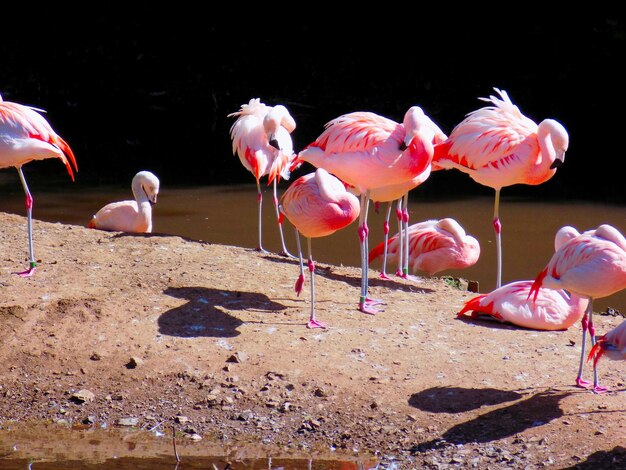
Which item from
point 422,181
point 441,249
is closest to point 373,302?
point 422,181

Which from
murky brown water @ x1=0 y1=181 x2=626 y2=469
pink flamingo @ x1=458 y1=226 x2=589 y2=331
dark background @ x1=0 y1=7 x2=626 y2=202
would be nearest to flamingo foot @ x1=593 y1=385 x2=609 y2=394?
pink flamingo @ x1=458 y1=226 x2=589 y2=331

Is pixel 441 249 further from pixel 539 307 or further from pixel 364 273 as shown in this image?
pixel 539 307

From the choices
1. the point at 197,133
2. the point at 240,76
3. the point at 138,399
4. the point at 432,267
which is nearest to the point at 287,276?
the point at 432,267

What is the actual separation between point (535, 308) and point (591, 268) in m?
0.87

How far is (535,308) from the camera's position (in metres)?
4.68

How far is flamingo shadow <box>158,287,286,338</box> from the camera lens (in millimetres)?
4508

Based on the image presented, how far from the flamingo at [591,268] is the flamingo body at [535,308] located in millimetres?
643

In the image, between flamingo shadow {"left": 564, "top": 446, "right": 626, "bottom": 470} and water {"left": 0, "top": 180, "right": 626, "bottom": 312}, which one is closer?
flamingo shadow {"left": 564, "top": 446, "right": 626, "bottom": 470}

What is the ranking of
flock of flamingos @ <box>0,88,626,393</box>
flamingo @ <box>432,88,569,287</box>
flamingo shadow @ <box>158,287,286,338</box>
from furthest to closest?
flamingo @ <box>432,88,569,287</box>, flamingo shadow @ <box>158,287,286,338</box>, flock of flamingos @ <box>0,88,626,393</box>

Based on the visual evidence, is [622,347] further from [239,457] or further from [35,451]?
[35,451]

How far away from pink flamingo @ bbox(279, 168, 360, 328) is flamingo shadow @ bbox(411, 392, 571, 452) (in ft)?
3.60

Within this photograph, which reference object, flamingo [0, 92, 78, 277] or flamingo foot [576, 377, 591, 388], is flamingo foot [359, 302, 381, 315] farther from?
flamingo [0, 92, 78, 277]

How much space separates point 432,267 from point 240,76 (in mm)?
9154

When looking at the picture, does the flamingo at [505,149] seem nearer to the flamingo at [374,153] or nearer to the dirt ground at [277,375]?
the flamingo at [374,153]
